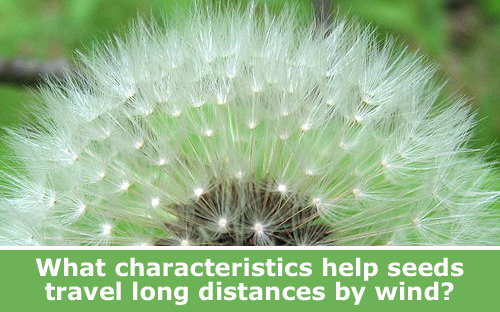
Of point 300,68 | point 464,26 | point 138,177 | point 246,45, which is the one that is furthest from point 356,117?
point 464,26

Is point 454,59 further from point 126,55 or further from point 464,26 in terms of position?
point 126,55

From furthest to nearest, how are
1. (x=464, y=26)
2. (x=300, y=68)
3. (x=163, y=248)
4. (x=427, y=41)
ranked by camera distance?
(x=464, y=26)
(x=427, y=41)
(x=300, y=68)
(x=163, y=248)

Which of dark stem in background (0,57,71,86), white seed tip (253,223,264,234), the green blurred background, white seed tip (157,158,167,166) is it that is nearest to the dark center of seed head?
white seed tip (253,223,264,234)

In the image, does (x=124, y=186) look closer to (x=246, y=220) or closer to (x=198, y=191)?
(x=198, y=191)

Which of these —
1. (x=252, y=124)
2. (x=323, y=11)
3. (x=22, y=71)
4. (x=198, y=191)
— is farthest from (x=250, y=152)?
(x=22, y=71)

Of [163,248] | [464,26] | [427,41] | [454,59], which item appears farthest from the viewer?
[464,26]

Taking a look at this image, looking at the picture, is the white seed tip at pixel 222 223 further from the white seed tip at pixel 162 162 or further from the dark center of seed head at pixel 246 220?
the white seed tip at pixel 162 162

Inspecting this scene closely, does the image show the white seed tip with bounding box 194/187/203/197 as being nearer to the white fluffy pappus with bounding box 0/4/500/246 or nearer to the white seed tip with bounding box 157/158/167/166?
the white fluffy pappus with bounding box 0/4/500/246
